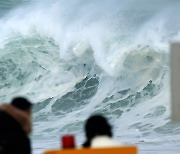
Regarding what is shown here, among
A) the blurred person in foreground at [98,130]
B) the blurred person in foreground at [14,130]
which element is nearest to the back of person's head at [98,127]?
the blurred person in foreground at [98,130]

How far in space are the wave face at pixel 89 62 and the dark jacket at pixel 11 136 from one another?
35.3 ft

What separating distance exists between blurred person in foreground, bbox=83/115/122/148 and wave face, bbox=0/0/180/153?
1078 cm

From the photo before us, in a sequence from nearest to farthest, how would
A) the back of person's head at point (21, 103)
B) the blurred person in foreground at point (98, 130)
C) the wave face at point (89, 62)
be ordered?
the blurred person in foreground at point (98, 130)
the back of person's head at point (21, 103)
the wave face at point (89, 62)

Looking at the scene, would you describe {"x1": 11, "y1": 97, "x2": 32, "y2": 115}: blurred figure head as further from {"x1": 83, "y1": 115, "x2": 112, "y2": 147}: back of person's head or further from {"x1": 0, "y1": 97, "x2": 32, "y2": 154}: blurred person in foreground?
{"x1": 83, "y1": 115, "x2": 112, "y2": 147}: back of person's head

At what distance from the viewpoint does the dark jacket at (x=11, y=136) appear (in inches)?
155

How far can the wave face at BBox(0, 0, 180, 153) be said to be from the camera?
18.0m

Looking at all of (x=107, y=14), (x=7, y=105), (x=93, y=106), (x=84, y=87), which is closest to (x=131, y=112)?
(x=93, y=106)

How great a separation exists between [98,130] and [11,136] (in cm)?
48

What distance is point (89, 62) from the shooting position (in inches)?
859

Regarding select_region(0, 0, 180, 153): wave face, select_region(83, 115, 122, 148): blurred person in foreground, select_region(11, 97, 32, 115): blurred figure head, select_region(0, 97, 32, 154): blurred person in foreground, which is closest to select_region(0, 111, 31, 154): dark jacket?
select_region(0, 97, 32, 154): blurred person in foreground

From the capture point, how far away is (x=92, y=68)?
21547 mm

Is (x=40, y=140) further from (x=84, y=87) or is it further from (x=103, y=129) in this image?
(x=103, y=129)

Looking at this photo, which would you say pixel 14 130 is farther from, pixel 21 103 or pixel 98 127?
pixel 98 127

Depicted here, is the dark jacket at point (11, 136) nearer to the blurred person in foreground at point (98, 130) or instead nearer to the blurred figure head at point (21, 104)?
the blurred figure head at point (21, 104)
